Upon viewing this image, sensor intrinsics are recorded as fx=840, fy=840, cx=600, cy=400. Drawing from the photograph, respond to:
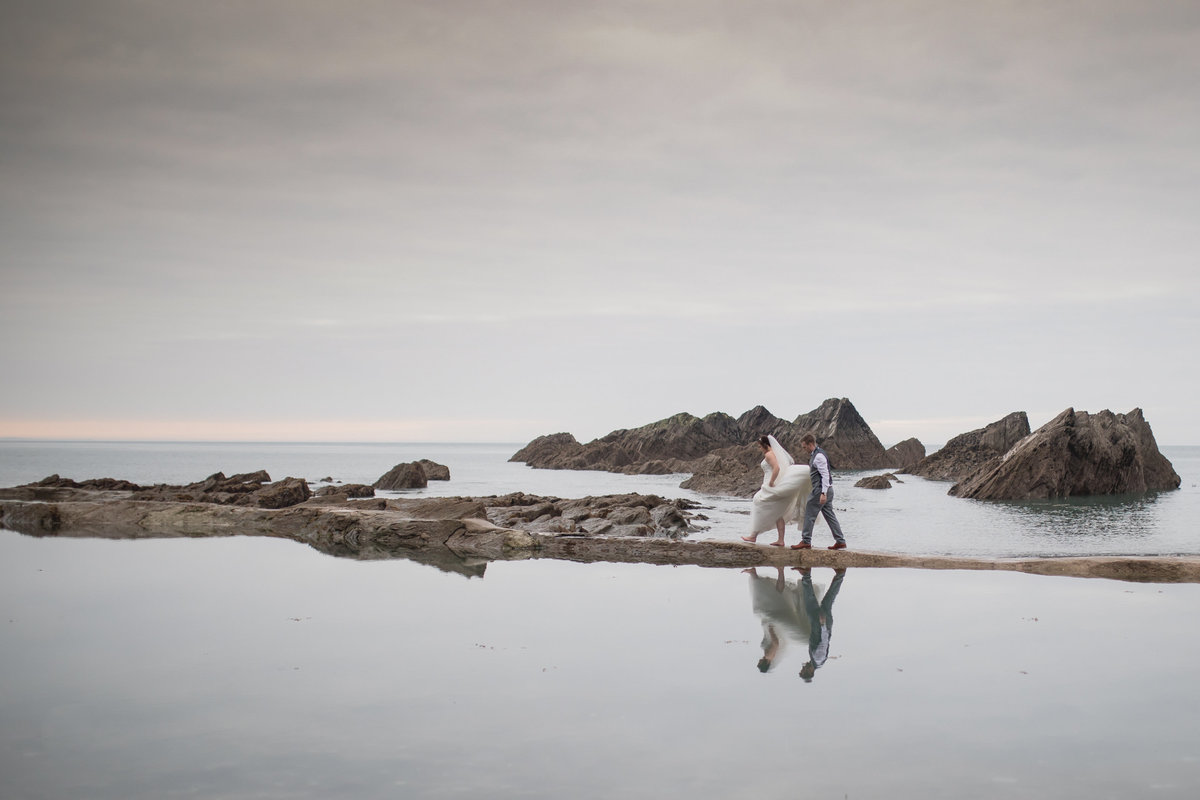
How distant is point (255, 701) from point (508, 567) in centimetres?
1026

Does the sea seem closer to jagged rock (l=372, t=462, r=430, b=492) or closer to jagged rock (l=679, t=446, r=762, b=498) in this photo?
jagged rock (l=679, t=446, r=762, b=498)

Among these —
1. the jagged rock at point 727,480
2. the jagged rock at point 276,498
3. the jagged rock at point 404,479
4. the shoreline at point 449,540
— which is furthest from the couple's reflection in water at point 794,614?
the jagged rock at point 404,479

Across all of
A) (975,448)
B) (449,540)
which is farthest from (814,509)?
(975,448)

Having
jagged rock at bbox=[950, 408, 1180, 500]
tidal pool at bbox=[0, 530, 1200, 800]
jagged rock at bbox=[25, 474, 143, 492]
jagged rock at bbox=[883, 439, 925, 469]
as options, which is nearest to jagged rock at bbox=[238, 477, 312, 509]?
jagged rock at bbox=[25, 474, 143, 492]

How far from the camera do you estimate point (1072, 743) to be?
7484 millimetres

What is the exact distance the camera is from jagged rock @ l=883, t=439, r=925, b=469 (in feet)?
363

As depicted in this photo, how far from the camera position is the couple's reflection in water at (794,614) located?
1067 centimetres

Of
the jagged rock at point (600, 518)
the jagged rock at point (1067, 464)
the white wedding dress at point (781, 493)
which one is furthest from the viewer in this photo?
the jagged rock at point (1067, 464)

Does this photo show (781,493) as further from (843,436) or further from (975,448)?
(843,436)

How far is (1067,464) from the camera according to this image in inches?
2005

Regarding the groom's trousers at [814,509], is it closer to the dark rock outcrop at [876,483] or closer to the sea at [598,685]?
the sea at [598,685]

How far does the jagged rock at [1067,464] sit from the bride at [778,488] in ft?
125

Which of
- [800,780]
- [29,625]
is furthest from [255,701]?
[29,625]

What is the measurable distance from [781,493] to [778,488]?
130 mm
